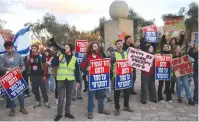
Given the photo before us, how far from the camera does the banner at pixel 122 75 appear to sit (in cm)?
754

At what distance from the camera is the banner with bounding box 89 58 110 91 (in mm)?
7239

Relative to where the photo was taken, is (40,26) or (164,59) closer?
(164,59)

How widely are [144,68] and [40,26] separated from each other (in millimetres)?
39878

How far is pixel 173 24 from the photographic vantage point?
11391 millimetres

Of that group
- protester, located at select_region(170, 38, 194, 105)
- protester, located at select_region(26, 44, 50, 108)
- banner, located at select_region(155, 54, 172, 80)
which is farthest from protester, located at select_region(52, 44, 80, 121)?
protester, located at select_region(170, 38, 194, 105)

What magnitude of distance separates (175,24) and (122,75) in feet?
15.8

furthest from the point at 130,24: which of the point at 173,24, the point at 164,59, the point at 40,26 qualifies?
the point at 40,26

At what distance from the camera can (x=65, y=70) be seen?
7.15 m

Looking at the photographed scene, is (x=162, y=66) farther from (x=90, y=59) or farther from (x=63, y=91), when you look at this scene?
(x=63, y=91)

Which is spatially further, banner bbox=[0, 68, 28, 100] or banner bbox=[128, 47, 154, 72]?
banner bbox=[128, 47, 154, 72]

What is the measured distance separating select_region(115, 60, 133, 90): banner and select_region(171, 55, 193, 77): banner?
1.86 metres

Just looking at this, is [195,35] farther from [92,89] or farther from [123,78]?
[92,89]

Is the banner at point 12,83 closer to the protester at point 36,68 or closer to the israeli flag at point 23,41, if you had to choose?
the protester at point 36,68

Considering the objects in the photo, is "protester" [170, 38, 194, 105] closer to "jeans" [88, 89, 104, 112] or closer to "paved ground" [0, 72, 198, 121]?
"paved ground" [0, 72, 198, 121]
